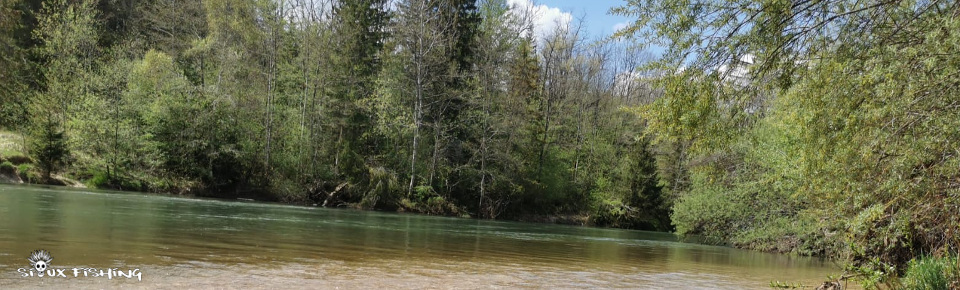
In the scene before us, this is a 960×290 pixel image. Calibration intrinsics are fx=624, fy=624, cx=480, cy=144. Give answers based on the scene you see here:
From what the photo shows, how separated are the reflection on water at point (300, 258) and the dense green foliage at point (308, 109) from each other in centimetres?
1908

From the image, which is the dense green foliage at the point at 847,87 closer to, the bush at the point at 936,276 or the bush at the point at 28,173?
the bush at the point at 936,276

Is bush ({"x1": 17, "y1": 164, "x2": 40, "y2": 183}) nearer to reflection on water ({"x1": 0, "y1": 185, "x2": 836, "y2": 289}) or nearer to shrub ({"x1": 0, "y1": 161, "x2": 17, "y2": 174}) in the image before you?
shrub ({"x1": 0, "y1": 161, "x2": 17, "y2": 174})

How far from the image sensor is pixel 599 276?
11.1 m

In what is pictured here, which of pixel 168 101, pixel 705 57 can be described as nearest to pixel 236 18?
pixel 168 101

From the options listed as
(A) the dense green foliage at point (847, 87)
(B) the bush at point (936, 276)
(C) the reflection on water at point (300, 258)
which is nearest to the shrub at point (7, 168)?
(C) the reflection on water at point (300, 258)

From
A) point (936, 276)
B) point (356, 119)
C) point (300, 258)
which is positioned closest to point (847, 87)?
point (936, 276)

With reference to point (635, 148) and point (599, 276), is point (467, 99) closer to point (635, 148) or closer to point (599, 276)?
point (635, 148)

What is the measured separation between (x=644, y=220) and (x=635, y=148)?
16.2 feet

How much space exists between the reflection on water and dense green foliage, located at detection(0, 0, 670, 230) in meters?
19.1

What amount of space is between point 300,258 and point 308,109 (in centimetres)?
3134

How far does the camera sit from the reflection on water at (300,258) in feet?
26.6

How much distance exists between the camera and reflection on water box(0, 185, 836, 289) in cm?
812

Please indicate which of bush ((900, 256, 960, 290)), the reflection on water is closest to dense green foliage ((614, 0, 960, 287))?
bush ((900, 256, 960, 290))

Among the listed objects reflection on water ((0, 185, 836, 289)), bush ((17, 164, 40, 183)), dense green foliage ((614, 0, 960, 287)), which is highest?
dense green foliage ((614, 0, 960, 287))
